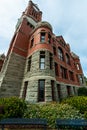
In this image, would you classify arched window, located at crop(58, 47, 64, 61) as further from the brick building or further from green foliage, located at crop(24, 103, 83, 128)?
green foliage, located at crop(24, 103, 83, 128)

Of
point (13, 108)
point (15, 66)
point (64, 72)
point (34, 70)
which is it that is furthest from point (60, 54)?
point (13, 108)

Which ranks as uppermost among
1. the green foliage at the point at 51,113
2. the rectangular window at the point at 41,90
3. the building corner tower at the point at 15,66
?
the building corner tower at the point at 15,66

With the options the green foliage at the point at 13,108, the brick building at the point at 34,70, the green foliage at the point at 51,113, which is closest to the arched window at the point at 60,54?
the brick building at the point at 34,70

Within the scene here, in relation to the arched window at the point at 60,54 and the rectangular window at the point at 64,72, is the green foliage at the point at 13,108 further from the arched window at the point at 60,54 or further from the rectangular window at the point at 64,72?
the arched window at the point at 60,54

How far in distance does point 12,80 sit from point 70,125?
11827mm

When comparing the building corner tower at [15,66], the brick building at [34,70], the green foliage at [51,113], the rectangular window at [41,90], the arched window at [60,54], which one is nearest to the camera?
→ the green foliage at [51,113]

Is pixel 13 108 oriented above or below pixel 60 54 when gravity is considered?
below

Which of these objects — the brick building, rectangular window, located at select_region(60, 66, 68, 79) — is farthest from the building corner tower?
rectangular window, located at select_region(60, 66, 68, 79)

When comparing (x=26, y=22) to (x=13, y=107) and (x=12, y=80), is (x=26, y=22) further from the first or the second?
(x=13, y=107)

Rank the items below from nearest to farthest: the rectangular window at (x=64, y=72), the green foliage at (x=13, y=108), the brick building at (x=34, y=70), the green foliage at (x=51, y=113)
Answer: the green foliage at (x=13, y=108)
the green foliage at (x=51, y=113)
the brick building at (x=34, y=70)
the rectangular window at (x=64, y=72)

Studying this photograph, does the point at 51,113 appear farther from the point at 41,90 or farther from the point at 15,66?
the point at 15,66

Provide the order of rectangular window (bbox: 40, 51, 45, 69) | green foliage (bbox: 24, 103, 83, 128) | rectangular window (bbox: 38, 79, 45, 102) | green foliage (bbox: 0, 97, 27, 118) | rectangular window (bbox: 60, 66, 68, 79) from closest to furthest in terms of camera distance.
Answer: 1. green foliage (bbox: 0, 97, 27, 118)
2. green foliage (bbox: 24, 103, 83, 128)
3. rectangular window (bbox: 38, 79, 45, 102)
4. rectangular window (bbox: 40, 51, 45, 69)
5. rectangular window (bbox: 60, 66, 68, 79)

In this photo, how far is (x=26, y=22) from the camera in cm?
2703

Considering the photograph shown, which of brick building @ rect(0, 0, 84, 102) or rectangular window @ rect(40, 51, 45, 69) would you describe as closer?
brick building @ rect(0, 0, 84, 102)
